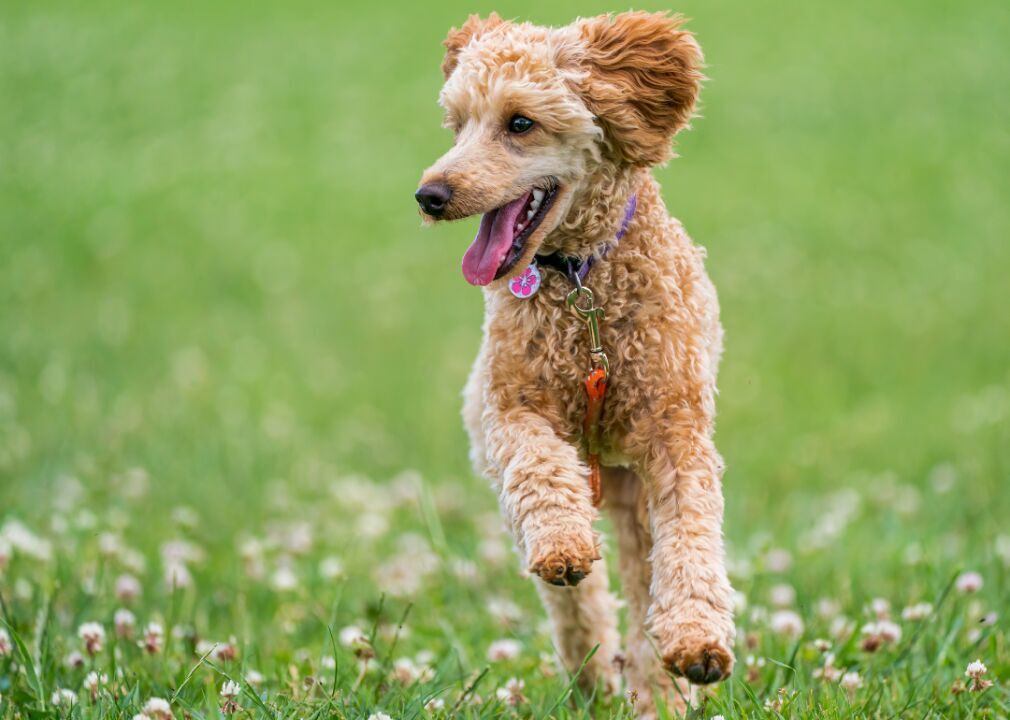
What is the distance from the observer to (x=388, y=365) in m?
→ 10.2

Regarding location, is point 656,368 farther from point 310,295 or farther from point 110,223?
point 110,223

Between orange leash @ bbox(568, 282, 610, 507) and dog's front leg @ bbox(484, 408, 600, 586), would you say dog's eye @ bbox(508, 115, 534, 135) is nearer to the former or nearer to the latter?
orange leash @ bbox(568, 282, 610, 507)

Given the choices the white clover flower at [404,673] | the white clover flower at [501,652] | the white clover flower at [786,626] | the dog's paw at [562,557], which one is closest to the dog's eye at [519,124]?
the dog's paw at [562,557]

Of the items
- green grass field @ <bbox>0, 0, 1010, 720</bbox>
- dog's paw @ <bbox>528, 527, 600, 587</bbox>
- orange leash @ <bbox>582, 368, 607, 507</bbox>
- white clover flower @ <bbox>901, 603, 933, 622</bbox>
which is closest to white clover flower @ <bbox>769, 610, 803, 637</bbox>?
green grass field @ <bbox>0, 0, 1010, 720</bbox>

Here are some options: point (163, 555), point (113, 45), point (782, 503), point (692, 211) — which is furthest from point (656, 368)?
point (113, 45)

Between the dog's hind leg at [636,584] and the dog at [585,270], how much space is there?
21 centimetres

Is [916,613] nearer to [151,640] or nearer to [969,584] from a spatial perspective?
[969,584]

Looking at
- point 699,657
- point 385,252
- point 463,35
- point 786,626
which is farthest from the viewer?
point 385,252

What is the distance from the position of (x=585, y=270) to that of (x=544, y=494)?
72 centimetres

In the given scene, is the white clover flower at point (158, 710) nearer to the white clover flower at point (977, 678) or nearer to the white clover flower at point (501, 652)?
the white clover flower at point (501, 652)

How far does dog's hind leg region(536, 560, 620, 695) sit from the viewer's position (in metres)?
4.45

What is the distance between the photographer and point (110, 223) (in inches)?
501

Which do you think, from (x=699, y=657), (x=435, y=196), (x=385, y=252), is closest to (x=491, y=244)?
(x=435, y=196)

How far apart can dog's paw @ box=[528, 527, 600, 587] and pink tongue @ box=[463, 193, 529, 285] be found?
0.70m
